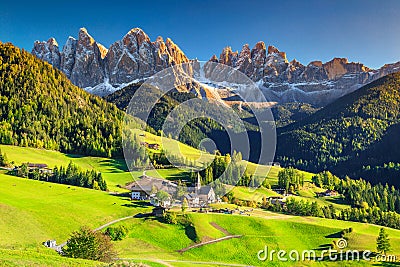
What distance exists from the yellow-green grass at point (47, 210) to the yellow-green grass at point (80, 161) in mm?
20979

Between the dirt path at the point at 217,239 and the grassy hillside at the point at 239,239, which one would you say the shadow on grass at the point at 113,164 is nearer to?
the grassy hillside at the point at 239,239

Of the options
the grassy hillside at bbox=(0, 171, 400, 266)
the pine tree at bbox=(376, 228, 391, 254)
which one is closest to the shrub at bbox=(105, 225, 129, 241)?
the grassy hillside at bbox=(0, 171, 400, 266)

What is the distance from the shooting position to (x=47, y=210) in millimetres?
73812

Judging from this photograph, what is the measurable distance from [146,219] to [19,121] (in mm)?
107243

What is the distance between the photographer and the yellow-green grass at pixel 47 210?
60.5 m

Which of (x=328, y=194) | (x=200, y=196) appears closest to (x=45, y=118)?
(x=200, y=196)

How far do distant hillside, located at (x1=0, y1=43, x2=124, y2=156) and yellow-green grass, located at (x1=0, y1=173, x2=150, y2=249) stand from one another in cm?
5400

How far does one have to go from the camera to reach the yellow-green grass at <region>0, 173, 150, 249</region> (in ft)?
198

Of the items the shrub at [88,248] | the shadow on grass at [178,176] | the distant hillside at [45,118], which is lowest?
the shrub at [88,248]

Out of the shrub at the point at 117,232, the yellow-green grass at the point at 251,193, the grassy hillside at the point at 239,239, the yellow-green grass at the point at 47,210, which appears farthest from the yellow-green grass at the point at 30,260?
the yellow-green grass at the point at 251,193

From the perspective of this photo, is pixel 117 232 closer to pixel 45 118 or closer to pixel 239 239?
pixel 239 239

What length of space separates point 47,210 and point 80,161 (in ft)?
235

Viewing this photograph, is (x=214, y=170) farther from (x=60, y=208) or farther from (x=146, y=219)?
(x=60, y=208)

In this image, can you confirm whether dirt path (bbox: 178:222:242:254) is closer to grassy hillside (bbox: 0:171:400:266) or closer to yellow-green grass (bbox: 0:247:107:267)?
grassy hillside (bbox: 0:171:400:266)
